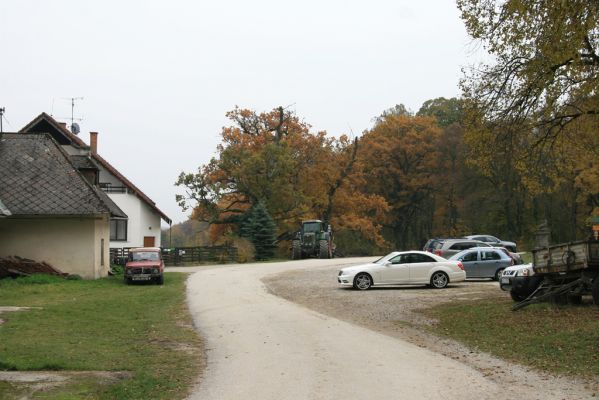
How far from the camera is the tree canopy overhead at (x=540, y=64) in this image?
528 inches

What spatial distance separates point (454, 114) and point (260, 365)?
230 ft

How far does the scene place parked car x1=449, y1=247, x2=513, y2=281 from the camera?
29.7 metres

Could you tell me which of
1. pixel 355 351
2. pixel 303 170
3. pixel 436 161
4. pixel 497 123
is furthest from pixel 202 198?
pixel 355 351

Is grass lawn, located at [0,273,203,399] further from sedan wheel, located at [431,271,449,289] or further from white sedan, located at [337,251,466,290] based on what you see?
sedan wheel, located at [431,271,449,289]

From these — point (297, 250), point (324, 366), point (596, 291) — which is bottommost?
point (324, 366)

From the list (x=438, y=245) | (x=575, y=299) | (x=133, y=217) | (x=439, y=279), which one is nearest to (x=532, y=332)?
(x=575, y=299)

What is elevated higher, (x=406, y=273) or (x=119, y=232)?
(x=119, y=232)

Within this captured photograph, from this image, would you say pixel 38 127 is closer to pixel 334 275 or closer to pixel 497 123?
pixel 334 275

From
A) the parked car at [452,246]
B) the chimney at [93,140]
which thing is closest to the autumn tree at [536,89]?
the parked car at [452,246]

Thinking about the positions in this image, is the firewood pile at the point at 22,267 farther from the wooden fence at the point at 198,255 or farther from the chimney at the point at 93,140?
the chimney at the point at 93,140

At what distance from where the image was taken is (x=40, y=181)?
3278 centimetres

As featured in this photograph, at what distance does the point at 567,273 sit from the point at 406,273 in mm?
8765

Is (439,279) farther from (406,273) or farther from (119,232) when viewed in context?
(119,232)

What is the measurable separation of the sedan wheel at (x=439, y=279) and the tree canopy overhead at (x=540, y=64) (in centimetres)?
768
